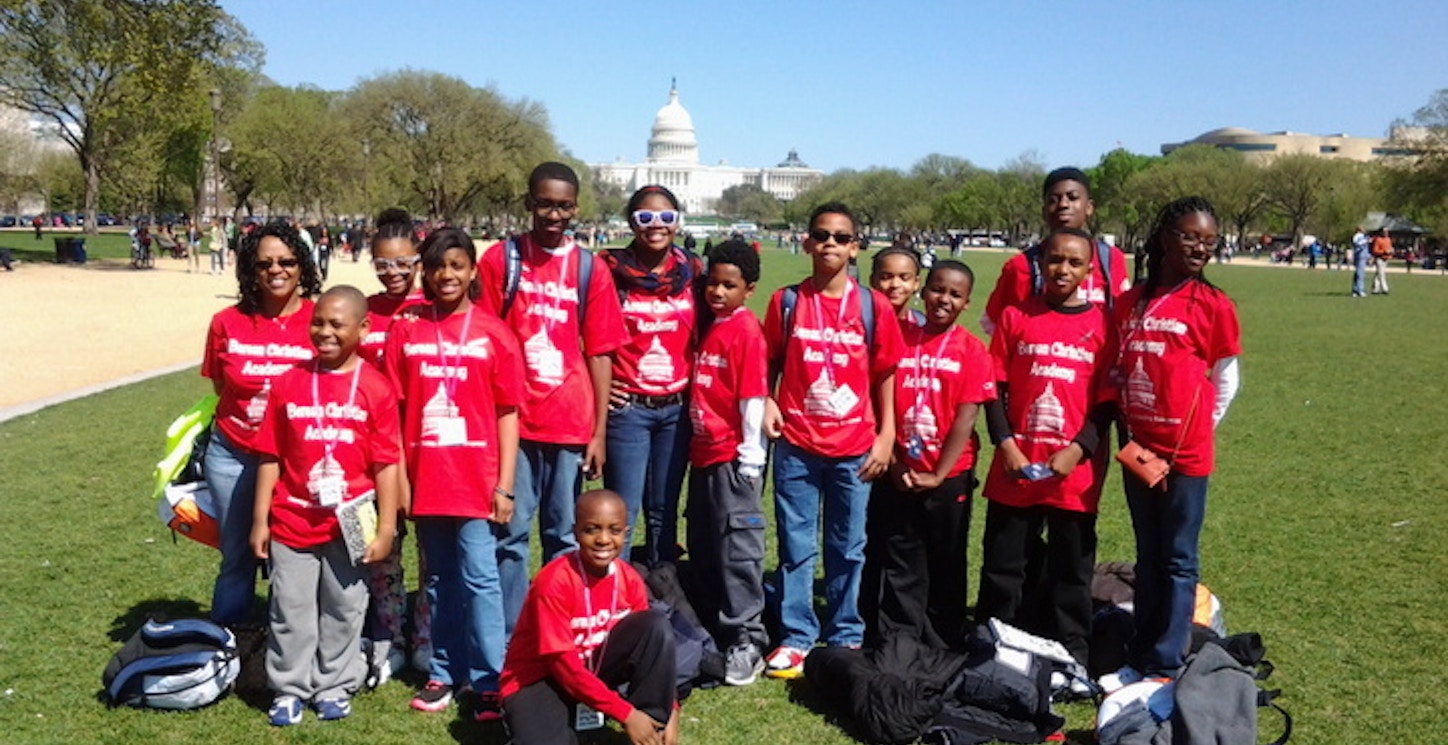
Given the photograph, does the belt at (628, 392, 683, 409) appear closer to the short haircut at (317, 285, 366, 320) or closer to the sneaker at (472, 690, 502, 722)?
the short haircut at (317, 285, 366, 320)

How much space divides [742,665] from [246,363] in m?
2.37

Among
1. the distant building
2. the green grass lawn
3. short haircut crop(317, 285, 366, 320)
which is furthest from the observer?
the distant building

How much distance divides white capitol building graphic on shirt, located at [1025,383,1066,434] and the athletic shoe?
1.51 m

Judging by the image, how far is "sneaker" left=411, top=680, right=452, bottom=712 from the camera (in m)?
4.29

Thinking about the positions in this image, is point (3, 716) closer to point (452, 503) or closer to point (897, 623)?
point (452, 503)

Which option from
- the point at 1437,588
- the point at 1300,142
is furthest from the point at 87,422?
the point at 1300,142

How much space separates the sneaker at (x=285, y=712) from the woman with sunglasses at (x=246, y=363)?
574 mm

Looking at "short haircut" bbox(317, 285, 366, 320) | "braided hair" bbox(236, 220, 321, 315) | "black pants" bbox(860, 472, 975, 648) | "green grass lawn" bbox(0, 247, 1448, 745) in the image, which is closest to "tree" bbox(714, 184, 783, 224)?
"green grass lawn" bbox(0, 247, 1448, 745)

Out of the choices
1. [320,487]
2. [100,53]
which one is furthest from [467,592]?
[100,53]

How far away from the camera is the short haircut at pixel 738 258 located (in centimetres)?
471

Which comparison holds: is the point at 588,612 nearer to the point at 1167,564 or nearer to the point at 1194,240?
the point at 1167,564

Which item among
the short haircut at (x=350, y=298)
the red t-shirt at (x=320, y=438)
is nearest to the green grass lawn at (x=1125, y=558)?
the red t-shirt at (x=320, y=438)

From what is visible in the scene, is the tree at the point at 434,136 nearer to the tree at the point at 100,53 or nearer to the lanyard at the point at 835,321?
the tree at the point at 100,53

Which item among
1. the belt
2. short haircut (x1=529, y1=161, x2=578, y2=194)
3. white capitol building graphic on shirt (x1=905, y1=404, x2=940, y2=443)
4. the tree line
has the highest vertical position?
the tree line
